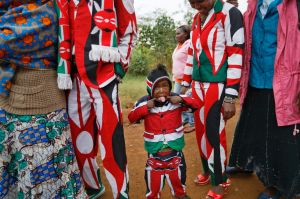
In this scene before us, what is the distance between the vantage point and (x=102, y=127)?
239cm

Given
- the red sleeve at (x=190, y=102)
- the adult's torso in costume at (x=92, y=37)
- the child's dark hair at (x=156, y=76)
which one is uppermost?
the adult's torso in costume at (x=92, y=37)

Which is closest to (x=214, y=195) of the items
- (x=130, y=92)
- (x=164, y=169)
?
(x=164, y=169)

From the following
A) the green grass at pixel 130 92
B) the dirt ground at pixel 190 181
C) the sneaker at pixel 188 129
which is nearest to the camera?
the dirt ground at pixel 190 181

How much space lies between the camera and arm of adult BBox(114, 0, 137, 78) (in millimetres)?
2318

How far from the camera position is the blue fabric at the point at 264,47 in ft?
8.34

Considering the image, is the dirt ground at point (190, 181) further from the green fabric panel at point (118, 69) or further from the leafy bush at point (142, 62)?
the leafy bush at point (142, 62)

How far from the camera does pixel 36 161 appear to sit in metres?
2.24

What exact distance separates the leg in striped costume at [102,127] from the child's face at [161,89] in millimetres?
370

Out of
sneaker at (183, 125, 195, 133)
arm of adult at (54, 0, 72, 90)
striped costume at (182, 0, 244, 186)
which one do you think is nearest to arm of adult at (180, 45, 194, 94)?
striped costume at (182, 0, 244, 186)

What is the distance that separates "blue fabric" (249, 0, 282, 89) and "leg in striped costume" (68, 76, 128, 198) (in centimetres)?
121

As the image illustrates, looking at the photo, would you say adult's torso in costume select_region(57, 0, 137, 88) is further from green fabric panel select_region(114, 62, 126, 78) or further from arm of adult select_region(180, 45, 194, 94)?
arm of adult select_region(180, 45, 194, 94)

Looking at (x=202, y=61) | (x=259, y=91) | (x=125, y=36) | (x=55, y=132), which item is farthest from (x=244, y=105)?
(x=55, y=132)

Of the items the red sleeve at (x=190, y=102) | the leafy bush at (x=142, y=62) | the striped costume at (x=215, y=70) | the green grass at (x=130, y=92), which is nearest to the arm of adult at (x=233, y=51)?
the striped costume at (x=215, y=70)

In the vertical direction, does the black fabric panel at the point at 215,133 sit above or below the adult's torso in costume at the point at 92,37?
below
